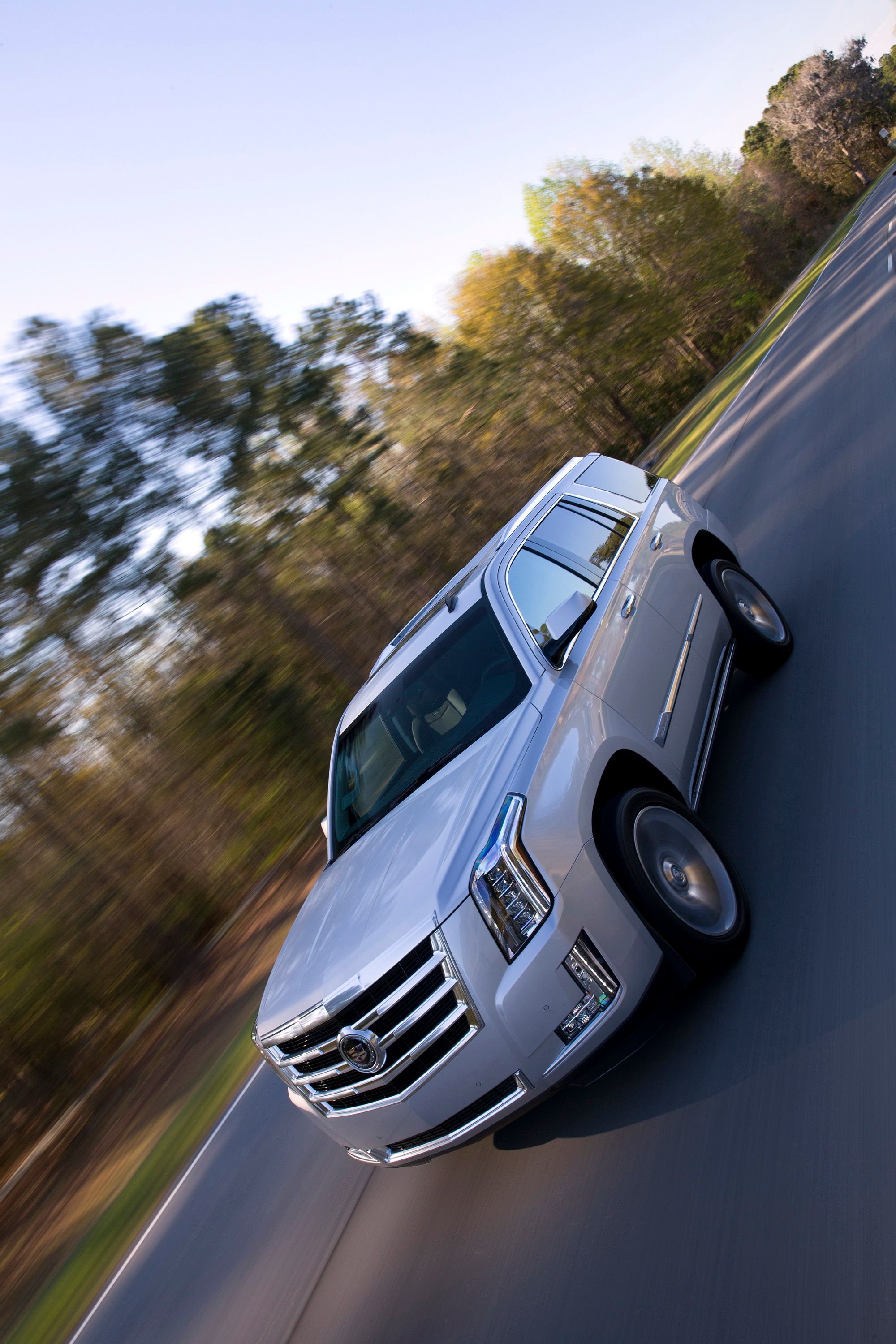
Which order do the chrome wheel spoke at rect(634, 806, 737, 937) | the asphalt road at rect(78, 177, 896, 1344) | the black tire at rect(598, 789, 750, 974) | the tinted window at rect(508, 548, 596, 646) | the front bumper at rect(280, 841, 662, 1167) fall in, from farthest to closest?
1. the tinted window at rect(508, 548, 596, 646)
2. the chrome wheel spoke at rect(634, 806, 737, 937)
3. the black tire at rect(598, 789, 750, 974)
4. the front bumper at rect(280, 841, 662, 1167)
5. the asphalt road at rect(78, 177, 896, 1344)

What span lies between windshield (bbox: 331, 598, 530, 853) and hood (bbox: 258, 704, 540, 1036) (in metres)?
0.19

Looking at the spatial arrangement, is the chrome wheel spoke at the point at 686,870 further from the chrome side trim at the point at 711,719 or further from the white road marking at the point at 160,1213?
the white road marking at the point at 160,1213

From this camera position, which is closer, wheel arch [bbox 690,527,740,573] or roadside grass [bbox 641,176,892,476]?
wheel arch [bbox 690,527,740,573]

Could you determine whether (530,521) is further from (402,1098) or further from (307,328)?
(307,328)

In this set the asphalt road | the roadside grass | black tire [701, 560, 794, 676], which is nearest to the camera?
the asphalt road

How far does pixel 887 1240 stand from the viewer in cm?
252

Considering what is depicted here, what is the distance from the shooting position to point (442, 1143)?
3.58 meters

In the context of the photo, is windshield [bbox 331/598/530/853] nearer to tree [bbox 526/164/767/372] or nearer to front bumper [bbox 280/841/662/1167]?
front bumper [bbox 280/841/662/1167]

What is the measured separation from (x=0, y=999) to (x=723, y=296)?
4517 centimetres

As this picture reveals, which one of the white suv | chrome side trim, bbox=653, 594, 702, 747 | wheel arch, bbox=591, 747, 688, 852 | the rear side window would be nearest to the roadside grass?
the rear side window

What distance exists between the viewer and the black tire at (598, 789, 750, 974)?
3.72m

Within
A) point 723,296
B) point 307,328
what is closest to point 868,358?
point 307,328

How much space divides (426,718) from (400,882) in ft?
4.19

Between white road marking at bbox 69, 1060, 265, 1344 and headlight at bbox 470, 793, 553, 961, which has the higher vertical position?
headlight at bbox 470, 793, 553, 961
